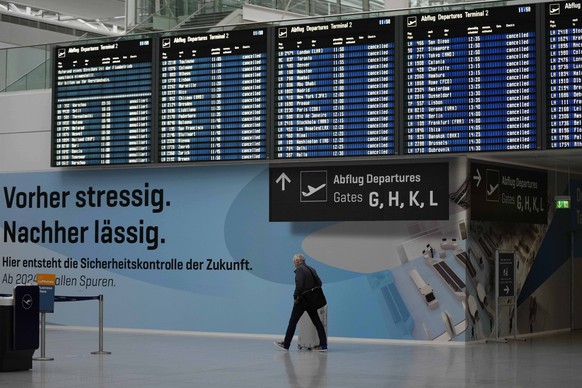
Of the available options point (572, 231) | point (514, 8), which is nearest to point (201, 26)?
point (514, 8)

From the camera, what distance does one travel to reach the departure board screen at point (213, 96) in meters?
18.3

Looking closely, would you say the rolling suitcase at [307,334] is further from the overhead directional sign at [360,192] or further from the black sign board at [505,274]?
the black sign board at [505,274]

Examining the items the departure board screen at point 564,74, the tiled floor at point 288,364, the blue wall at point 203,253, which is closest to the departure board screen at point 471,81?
the departure board screen at point 564,74

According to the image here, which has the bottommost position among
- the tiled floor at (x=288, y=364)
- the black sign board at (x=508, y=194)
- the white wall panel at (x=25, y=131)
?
the tiled floor at (x=288, y=364)

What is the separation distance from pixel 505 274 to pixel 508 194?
1.37m

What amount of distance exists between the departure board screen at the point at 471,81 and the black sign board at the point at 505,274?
108 inches

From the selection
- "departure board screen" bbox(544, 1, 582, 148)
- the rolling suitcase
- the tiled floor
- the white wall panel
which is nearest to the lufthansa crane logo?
the tiled floor

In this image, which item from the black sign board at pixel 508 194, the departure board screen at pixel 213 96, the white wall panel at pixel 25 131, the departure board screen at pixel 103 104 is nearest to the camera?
the black sign board at pixel 508 194

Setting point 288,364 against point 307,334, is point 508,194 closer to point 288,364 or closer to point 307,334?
point 307,334

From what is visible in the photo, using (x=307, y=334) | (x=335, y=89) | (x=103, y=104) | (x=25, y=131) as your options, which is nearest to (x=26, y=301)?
(x=307, y=334)

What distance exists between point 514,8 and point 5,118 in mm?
10180

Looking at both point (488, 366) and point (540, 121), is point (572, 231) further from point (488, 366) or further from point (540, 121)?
point (488, 366)

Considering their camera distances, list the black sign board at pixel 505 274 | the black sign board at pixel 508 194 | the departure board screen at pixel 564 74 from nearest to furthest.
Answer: the departure board screen at pixel 564 74
the black sign board at pixel 508 194
the black sign board at pixel 505 274

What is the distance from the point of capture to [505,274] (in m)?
18.7
